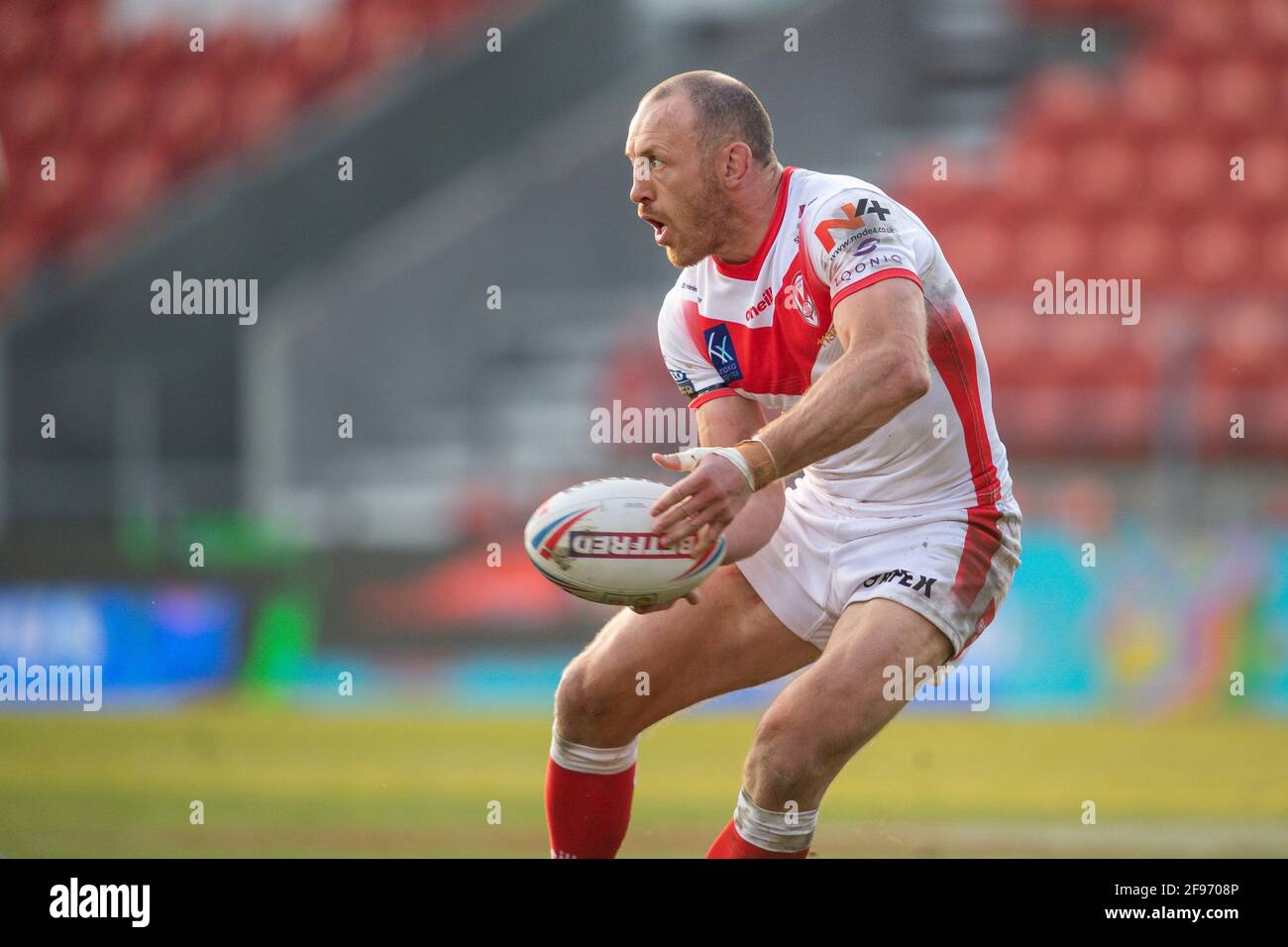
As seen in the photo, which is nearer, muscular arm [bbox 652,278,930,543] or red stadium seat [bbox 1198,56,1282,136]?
muscular arm [bbox 652,278,930,543]

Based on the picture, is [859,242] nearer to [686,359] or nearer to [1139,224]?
[686,359]

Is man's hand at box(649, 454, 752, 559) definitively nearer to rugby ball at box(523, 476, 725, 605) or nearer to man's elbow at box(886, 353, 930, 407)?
rugby ball at box(523, 476, 725, 605)

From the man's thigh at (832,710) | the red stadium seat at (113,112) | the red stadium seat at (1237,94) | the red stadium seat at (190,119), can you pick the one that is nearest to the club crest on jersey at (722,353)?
the man's thigh at (832,710)

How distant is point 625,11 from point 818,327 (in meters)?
14.0

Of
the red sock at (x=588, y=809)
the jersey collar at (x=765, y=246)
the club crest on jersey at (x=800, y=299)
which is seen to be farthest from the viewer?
the red sock at (x=588, y=809)

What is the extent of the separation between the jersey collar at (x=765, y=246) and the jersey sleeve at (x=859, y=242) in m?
0.15

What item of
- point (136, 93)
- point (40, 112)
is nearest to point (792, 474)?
point (136, 93)

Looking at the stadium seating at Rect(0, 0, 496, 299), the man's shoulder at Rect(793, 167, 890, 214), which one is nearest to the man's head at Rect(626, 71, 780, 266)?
the man's shoulder at Rect(793, 167, 890, 214)

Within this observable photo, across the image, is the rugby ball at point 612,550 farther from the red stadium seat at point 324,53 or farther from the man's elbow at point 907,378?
the red stadium seat at point 324,53

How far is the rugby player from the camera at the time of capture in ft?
16.0

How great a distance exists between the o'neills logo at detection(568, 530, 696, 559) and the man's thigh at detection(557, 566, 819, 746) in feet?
2.00

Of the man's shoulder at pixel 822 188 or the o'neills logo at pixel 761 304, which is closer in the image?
the man's shoulder at pixel 822 188

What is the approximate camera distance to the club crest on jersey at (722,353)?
5593mm

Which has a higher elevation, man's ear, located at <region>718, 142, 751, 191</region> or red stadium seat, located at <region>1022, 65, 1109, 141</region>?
red stadium seat, located at <region>1022, 65, 1109, 141</region>
